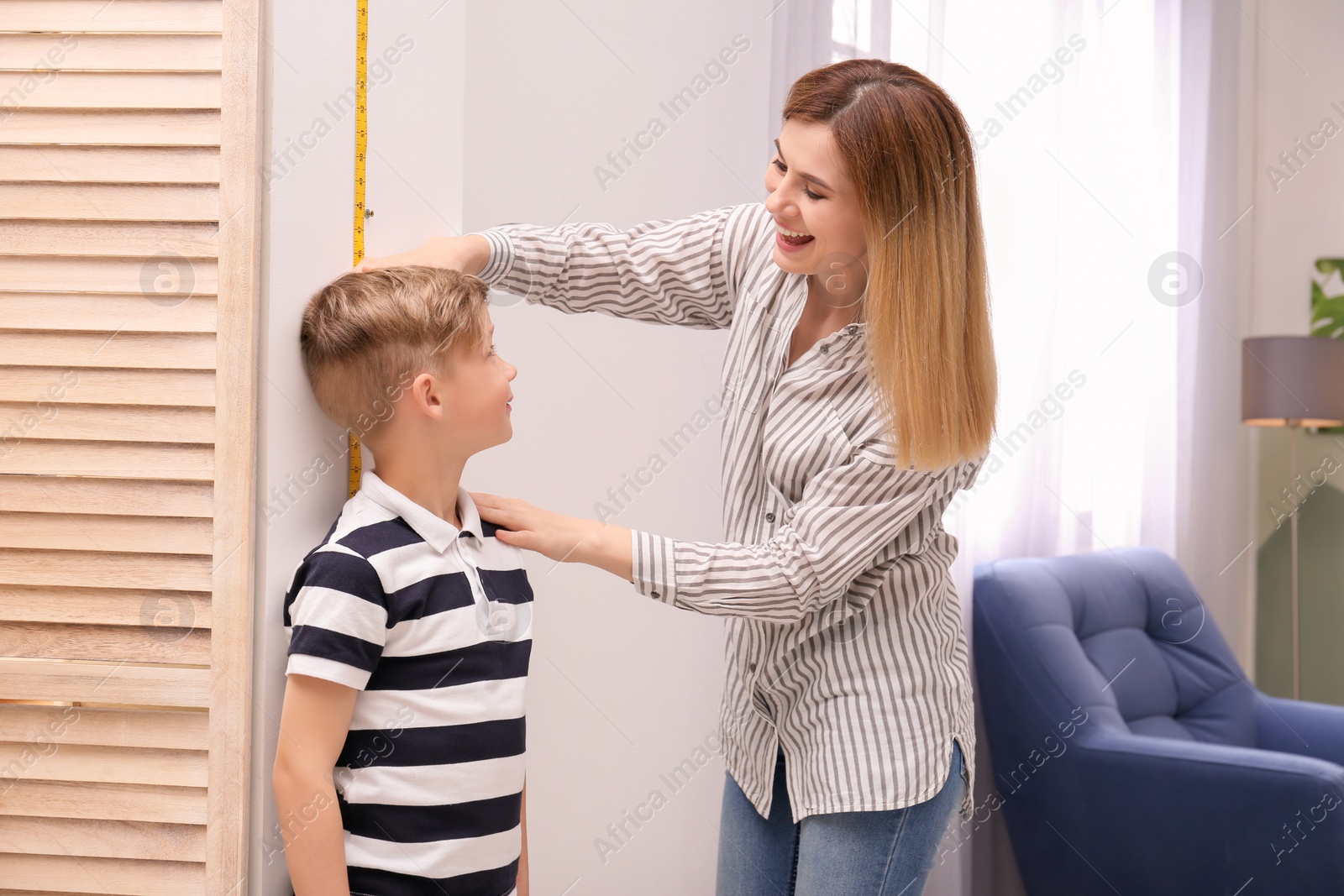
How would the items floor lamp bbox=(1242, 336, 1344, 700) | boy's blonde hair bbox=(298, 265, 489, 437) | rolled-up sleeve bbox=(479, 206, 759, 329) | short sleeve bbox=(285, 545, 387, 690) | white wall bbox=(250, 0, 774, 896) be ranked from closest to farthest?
short sleeve bbox=(285, 545, 387, 690) → boy's blonde hair bbox=(298, 265, 489, 437) → rolled-up sleeve bbox=(479, 206, 759, 329) → white wall bbox=(250, 0, 774, 896) → floor lamp bbox=(1242, 336, 1344, 700)

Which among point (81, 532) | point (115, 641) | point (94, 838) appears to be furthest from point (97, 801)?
point (81, 532)

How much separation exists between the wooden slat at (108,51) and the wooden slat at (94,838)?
792mm

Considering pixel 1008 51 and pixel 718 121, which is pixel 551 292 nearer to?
pixel 718 121

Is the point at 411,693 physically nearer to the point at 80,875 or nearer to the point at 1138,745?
the point at 80,875

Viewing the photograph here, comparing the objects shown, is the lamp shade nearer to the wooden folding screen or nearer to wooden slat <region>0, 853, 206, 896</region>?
the wooden folding screen

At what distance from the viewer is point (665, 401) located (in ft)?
7.68

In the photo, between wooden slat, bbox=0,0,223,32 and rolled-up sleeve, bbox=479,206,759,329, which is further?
rolled-up sleeve, bbox=479,206,759,329

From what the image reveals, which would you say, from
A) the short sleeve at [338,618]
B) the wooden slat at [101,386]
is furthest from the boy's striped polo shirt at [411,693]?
the wooden slat at [101,386]

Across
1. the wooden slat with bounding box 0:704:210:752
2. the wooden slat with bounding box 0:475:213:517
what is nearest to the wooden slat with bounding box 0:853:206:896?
the wooden slat with bounding box 0:704:210:752

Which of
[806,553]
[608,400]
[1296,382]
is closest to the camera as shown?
[806,553]

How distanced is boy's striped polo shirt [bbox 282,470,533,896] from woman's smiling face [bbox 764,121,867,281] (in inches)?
21.4

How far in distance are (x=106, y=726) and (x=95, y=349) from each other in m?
0.40

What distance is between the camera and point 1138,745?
2.31 metres

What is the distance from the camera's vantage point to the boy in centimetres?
97
